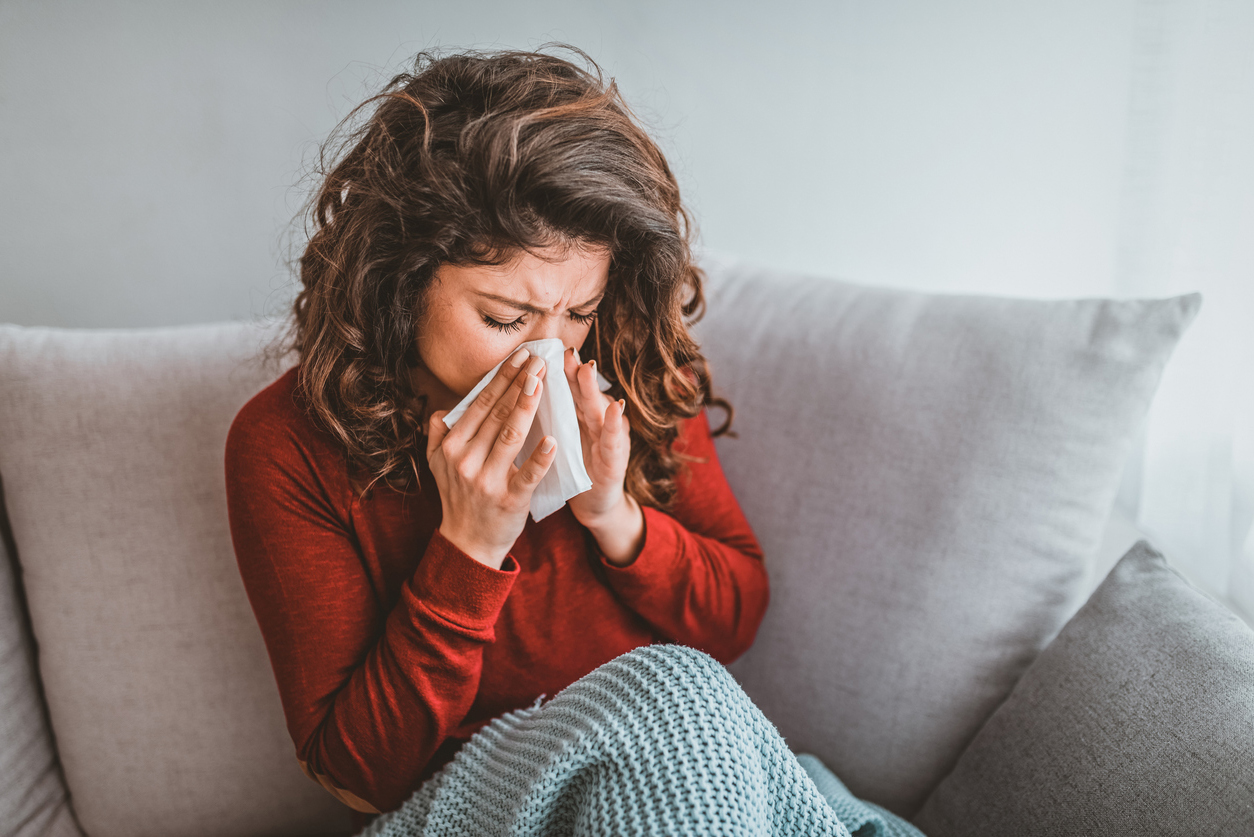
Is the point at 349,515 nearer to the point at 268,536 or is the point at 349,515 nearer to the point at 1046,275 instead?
the point at 268,536

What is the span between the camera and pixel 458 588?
2.38 feet

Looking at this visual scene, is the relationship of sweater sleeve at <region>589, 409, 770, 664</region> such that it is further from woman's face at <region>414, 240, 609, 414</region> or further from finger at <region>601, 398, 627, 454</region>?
woman's face at <region>414, 240, 609, 414</region>

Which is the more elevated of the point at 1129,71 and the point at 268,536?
the point at 1129,71

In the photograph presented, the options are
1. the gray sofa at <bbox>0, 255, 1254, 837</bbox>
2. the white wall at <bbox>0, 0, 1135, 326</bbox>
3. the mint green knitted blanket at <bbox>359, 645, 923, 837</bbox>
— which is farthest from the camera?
the white wall at <bbox>0, 0, 1135, 326</bbox>

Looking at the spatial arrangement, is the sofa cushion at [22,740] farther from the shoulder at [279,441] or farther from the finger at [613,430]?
the finger at [613,430]

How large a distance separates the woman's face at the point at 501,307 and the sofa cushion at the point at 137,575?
37 centimetres

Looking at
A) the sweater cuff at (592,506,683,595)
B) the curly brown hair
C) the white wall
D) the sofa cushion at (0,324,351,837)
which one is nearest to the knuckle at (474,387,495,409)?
the curly brown hair

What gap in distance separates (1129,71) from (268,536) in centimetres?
127

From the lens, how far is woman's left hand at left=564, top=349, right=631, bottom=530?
2.49 ft

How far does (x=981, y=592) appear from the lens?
2.78 feet

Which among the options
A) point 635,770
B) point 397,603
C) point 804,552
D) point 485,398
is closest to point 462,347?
point 485,398

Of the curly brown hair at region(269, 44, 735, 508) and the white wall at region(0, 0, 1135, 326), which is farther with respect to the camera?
the white wall at region(0, 0, 1135, 326)

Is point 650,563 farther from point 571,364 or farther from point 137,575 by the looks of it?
point 137,575

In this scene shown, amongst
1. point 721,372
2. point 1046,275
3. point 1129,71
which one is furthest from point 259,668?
point 1129,71
